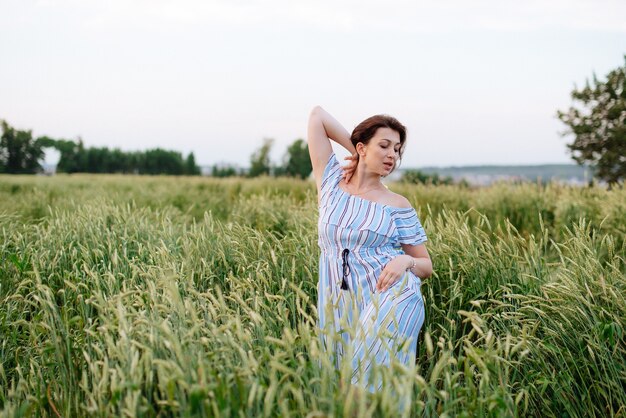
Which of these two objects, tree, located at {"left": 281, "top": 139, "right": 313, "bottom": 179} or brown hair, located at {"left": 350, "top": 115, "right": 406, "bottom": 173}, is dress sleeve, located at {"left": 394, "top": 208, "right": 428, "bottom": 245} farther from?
tree, located at {"left": 281, "top": 139, "right": 313, "bottom": 179}

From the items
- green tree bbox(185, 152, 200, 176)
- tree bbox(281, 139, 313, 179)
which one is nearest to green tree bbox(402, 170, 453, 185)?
tree bbox(281, 139, 313, 179)

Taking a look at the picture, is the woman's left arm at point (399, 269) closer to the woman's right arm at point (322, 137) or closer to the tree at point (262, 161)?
the woman's right arm at point (322, 137)

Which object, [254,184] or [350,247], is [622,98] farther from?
[350,247]

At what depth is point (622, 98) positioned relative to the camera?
19.3 m

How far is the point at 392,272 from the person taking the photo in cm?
256

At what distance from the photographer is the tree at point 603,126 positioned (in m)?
18.9

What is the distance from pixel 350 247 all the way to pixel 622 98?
19.6 metres

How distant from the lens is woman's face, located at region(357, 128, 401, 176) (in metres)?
2.86

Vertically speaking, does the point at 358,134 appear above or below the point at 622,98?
below

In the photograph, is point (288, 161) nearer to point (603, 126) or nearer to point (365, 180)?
point (603, 126)

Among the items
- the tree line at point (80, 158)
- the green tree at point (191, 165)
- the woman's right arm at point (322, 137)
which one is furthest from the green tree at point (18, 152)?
the woman's right arm at point (322, 137)

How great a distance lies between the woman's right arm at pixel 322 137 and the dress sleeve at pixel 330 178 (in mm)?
29

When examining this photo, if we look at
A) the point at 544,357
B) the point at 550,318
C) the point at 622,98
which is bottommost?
the point at 544,357

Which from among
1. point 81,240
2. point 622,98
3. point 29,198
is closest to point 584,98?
point 622,98
